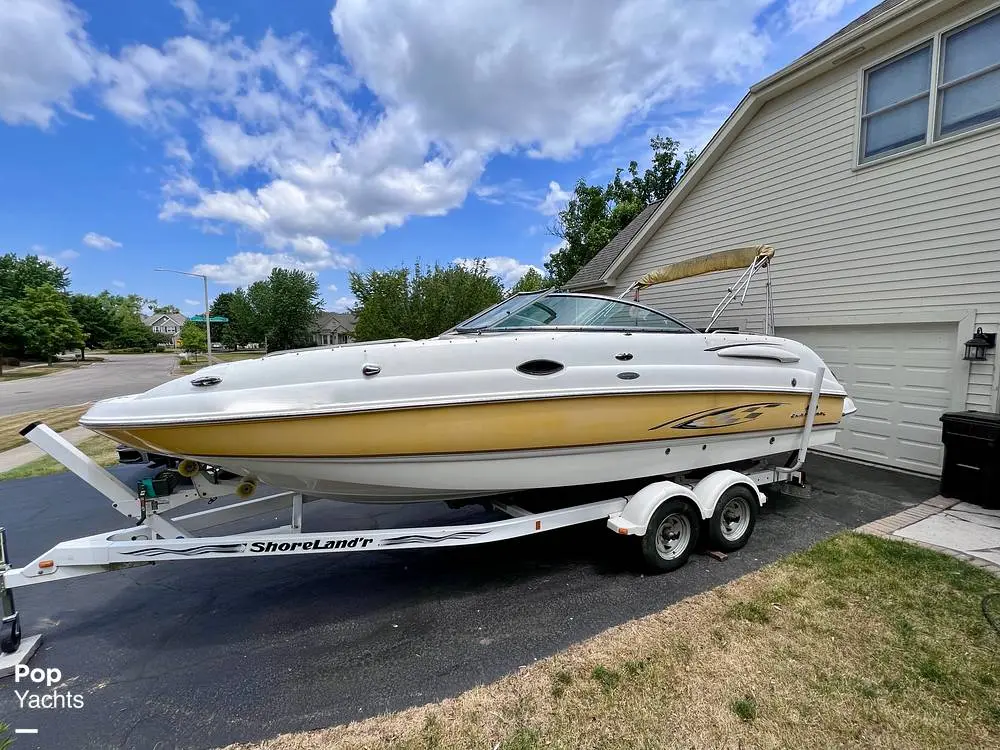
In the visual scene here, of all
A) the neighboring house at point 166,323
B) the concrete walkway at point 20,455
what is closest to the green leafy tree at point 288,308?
the concrete walkway at point 20,455

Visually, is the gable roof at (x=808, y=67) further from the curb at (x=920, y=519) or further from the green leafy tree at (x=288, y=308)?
the green leafy tree at (x=288, y=308)

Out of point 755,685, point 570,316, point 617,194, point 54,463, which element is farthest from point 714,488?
point 617,194

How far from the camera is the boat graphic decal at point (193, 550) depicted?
2729mm

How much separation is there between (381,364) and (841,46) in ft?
26.4

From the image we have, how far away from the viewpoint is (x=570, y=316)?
Answer: 12.2 feet

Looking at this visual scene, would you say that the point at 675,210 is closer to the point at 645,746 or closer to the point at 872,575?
the point at 872,575

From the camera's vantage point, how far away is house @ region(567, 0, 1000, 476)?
5430mm

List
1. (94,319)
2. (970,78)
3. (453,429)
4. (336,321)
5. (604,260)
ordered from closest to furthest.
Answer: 1. (453,429)
2. (970,78)
3. (604,260)
4. (94,319)
5. (336,321)

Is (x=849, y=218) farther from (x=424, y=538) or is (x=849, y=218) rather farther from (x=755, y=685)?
(x=424, y=538)

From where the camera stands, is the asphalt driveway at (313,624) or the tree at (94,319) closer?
the asphalt driveway at (313,624)

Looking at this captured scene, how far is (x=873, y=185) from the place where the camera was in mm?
6406

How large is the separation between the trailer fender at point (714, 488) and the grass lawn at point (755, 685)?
2.05ft

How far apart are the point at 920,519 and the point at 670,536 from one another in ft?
9.52

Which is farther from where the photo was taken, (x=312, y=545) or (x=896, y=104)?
(x=896, y=104)
